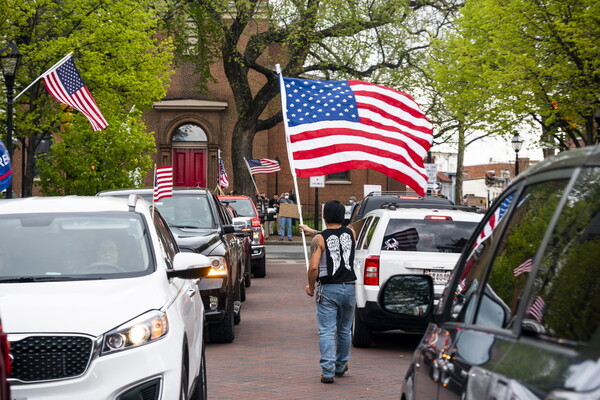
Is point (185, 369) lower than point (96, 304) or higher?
lower

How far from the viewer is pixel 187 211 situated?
13.5 meters

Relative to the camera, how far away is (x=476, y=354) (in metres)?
3.20

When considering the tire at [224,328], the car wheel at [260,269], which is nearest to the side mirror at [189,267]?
the tire at [224,328]

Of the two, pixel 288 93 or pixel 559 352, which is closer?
pixel 559 352

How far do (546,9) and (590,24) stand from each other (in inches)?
88.7

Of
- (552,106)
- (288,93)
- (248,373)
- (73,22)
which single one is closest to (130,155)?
(73,22)

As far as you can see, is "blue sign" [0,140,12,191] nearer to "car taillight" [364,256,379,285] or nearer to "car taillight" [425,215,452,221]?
"car taillight" [364,256,379,285]

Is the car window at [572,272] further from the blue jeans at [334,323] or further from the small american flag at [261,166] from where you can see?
the small american flag at [261,166]

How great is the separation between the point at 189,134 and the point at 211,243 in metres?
37.7

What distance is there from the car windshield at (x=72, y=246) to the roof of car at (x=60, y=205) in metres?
0.08

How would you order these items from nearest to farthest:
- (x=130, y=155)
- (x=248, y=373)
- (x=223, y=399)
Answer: (x=223, y=399) → (x=248, y=373) → (x=130, y=155)

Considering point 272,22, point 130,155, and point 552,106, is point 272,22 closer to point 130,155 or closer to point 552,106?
point 130,155

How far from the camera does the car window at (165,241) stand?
23.5ft

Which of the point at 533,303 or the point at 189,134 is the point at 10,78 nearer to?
the point at 533,303
